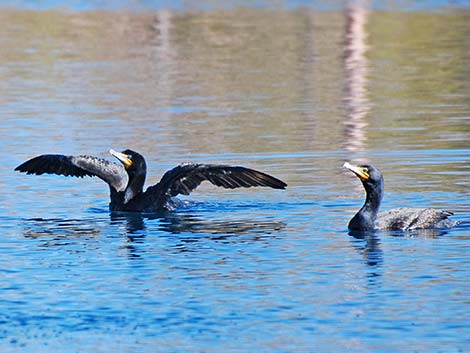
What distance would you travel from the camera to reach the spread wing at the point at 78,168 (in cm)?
1827

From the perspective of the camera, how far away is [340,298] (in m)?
12.2

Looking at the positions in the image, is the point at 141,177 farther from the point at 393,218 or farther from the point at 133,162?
the point at 393,218

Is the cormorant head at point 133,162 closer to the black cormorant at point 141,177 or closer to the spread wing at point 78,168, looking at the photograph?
the black cormorant at point 141,177

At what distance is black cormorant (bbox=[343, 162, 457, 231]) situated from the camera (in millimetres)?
15148

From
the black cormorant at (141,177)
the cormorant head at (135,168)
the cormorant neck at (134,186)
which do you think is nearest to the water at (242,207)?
the black cormorant at (141,177)

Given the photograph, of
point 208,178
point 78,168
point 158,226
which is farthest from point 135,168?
point 158,226

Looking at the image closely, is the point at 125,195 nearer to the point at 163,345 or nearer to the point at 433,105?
the point at 163,345

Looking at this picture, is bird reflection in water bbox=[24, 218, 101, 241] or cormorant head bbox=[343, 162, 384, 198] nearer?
cormorant head bbox=[343, 162, 384, 198]

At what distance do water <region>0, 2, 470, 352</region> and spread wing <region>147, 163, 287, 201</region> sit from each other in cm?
35

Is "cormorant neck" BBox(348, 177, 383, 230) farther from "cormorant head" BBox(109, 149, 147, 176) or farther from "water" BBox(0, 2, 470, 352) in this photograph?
"cormorant head" BBox(109, 149, 147, 176)

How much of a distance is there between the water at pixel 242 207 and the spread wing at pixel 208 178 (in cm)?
35

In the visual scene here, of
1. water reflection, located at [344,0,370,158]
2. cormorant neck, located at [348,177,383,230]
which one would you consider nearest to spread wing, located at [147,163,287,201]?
cormorant neck, located at [348,177,383,230]

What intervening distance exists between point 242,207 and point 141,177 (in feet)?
5.08

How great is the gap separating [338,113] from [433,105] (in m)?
2.07
